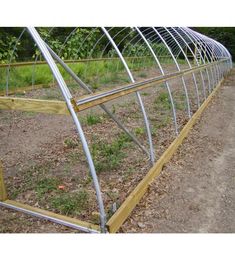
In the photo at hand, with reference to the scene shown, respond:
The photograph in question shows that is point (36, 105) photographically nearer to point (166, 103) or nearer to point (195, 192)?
point (195, 192)

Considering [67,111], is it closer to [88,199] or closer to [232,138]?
[88,199]

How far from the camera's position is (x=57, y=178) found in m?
3.99

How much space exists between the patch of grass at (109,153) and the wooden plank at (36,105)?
152 cm

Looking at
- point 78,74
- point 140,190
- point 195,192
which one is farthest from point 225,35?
point 140,190

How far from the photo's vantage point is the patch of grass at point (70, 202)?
10.7 feet

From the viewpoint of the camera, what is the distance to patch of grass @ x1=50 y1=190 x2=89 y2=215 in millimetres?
3268

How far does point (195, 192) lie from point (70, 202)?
1444 mm

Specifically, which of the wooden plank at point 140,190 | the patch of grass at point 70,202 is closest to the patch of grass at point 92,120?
the wooden plank at point 140,190

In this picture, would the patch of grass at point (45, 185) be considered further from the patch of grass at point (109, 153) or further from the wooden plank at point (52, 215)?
the patch of grass at point (109, 153)

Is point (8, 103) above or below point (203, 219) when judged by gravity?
above

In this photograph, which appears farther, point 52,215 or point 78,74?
point 78,74

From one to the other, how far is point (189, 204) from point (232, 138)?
2651 mm

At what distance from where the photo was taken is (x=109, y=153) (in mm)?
4652

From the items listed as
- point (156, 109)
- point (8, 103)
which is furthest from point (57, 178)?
point (156, 109)
